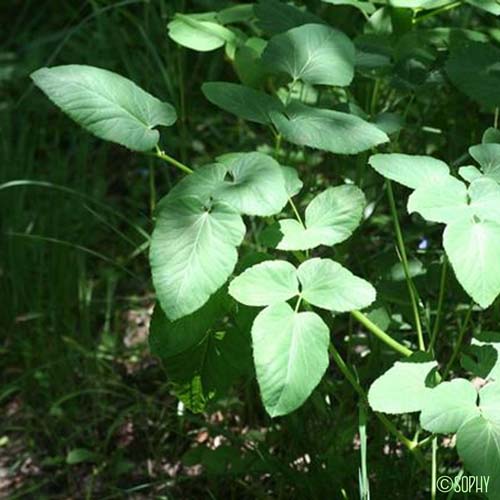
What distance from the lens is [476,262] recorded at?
4.81ft

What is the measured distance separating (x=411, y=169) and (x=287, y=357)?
38 centimetres

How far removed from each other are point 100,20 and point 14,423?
4.94ft

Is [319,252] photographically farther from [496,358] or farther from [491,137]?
[496,358]

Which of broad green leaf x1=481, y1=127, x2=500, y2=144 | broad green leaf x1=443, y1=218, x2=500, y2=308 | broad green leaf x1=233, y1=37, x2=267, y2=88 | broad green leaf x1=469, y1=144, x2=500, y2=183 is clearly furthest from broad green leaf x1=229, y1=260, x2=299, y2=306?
broad green leaf x1=233, y1=37, x2=267, y2=88

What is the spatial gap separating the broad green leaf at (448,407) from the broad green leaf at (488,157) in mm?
348

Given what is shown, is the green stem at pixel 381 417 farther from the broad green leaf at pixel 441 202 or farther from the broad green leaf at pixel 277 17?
the broad green leaf at pixel 277 17

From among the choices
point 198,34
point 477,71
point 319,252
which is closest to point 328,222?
point 477,71

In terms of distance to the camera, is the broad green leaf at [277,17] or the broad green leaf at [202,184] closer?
the broad green leaf at [202,184]

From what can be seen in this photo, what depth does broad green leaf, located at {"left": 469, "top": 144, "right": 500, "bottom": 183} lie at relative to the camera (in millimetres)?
1638

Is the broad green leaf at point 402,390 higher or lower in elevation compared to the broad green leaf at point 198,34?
lower

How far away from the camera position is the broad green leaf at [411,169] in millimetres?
1591

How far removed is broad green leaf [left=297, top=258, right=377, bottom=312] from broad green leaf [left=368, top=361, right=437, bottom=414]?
14 cm

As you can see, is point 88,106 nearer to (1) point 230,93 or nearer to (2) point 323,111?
(1) point 230,93

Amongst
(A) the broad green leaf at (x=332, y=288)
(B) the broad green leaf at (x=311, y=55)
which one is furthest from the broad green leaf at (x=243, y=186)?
(B) the broad green leaf at (x=311, y=55)
